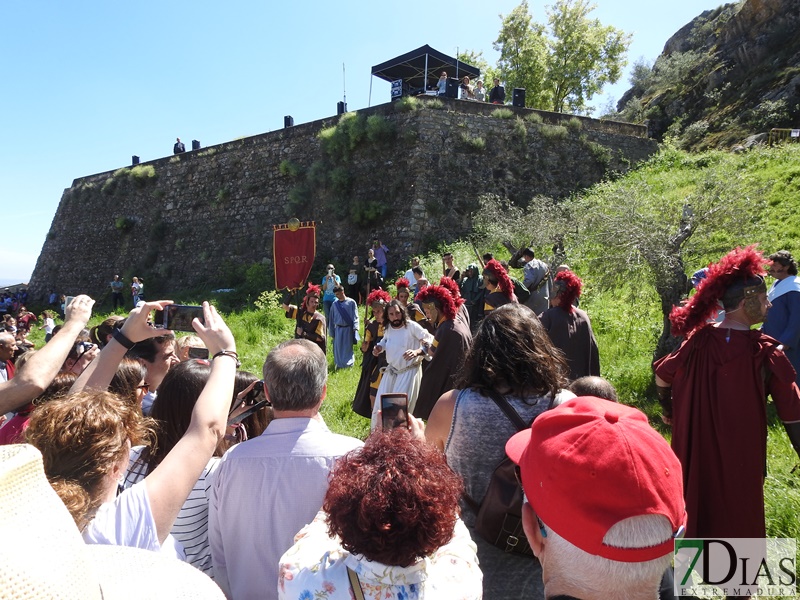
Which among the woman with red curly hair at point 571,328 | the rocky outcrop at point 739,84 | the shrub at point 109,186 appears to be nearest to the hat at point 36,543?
the woman with red curly hair at point 571,328

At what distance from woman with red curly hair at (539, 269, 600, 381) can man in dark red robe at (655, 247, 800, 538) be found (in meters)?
1.73

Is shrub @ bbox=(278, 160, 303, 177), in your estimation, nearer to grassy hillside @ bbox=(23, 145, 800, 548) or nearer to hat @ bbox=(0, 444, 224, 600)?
grassy hillside @ bbox=(23, 145, 800, 548)

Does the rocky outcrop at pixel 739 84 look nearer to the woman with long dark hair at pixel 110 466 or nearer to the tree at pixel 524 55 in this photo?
the tree at pixel 524 55

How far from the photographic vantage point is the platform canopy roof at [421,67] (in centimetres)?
1953

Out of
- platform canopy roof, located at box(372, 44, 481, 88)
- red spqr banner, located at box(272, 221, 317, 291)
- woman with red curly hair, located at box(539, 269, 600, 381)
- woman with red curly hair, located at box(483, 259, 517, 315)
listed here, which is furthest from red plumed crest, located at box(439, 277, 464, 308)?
platform canopy roof, located at box(372, 44, 481, 88)

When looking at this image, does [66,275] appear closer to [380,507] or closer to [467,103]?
[467,103]

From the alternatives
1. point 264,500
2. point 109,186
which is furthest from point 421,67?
point 264,500

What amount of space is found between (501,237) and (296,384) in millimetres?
12034

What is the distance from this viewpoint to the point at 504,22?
30172 millimetres

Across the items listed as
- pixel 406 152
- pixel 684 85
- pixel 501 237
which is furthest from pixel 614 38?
pixel 501 237

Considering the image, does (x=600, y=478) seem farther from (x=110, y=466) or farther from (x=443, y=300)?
(x=443, y=300)

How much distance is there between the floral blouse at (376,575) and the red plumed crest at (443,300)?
3.70 m

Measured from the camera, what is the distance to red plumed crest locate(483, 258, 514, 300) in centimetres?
564

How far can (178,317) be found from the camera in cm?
246
